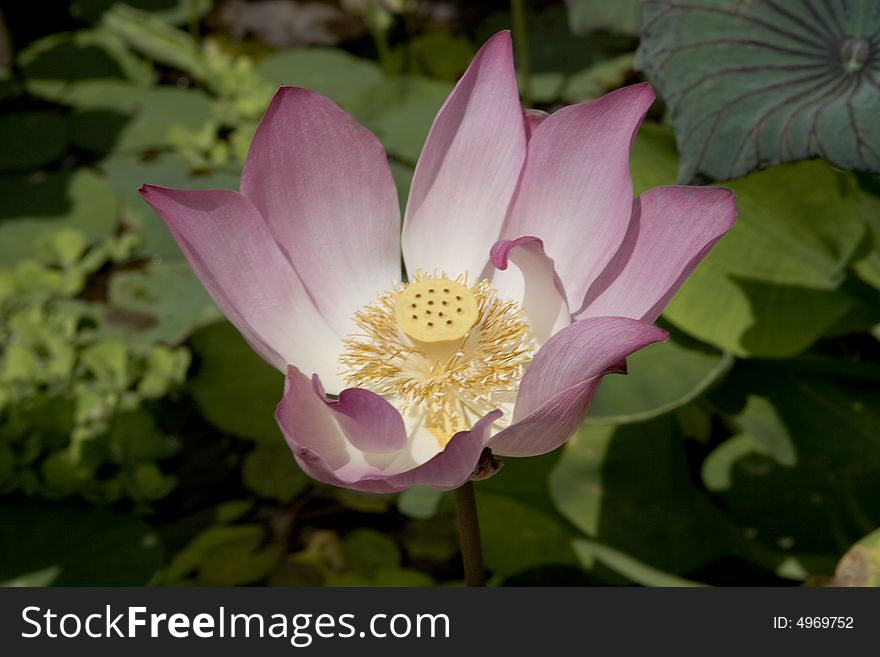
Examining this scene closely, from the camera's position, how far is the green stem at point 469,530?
685 millimetres

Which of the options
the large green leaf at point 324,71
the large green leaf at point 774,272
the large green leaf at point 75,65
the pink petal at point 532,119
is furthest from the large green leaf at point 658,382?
the large green leaf at point 75,65

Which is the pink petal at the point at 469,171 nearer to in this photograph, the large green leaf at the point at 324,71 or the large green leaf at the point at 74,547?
the large green leaf at the point at 74,547

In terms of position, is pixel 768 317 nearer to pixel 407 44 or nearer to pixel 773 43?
pixel 773 43

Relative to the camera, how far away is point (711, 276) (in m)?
1.08

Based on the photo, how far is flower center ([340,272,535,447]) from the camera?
0.80 meters

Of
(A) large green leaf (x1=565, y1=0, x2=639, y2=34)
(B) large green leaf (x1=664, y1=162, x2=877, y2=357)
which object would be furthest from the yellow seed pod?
(A) large green leaf (x1=565, y1=0, x2=639, y2=34)

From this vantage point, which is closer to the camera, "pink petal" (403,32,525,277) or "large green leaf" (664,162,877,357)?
"pink petal" (403,32,525,277)

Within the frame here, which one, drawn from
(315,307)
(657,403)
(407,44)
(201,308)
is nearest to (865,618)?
(657,403)

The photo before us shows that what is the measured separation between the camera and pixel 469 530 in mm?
705

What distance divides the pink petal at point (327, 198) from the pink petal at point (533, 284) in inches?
3.9

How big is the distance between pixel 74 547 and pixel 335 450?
637 millimetres

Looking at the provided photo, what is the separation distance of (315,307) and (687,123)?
1.25ft

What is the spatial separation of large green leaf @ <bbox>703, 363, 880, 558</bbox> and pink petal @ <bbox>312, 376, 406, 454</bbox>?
1.74 feet

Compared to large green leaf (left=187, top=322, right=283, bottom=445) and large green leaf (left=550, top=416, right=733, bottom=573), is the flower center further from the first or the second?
large green leaf (left=187, top=322, right=283, bottom=445)
